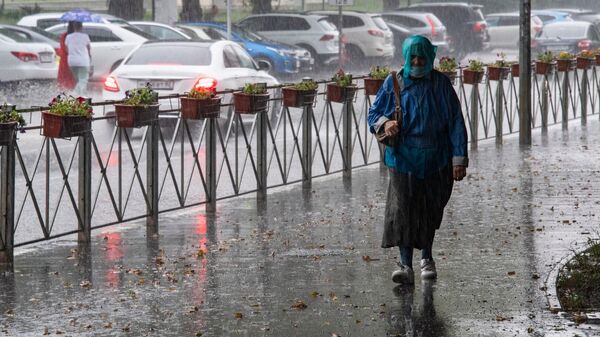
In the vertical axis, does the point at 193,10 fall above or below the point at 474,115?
above

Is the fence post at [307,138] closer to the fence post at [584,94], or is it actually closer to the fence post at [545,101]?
the fence post at [545,101]

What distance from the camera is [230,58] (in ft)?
78.2

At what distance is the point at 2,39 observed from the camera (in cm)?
2967

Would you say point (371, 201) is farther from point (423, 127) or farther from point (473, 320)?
point (473, 320)

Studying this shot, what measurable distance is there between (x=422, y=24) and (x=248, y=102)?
37.3 m

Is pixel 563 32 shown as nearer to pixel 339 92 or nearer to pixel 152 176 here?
pixel 339 92

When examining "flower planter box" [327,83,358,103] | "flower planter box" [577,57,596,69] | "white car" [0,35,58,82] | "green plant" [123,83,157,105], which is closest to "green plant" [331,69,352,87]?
"flower planter box" [327,83,358,103]

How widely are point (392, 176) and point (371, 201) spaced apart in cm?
420

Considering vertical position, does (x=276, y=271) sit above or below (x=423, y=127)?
below

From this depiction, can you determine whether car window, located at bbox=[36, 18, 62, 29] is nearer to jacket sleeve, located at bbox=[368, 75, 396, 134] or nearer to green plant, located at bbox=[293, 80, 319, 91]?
green plant, located at bbox=[293, 80, 319, 91]

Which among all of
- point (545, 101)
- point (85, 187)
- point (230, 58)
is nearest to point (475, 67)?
point (545, 101)

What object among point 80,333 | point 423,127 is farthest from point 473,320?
point 80,333

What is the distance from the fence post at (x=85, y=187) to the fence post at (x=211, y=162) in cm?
181

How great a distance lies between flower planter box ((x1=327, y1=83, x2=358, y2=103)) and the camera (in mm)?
15523
